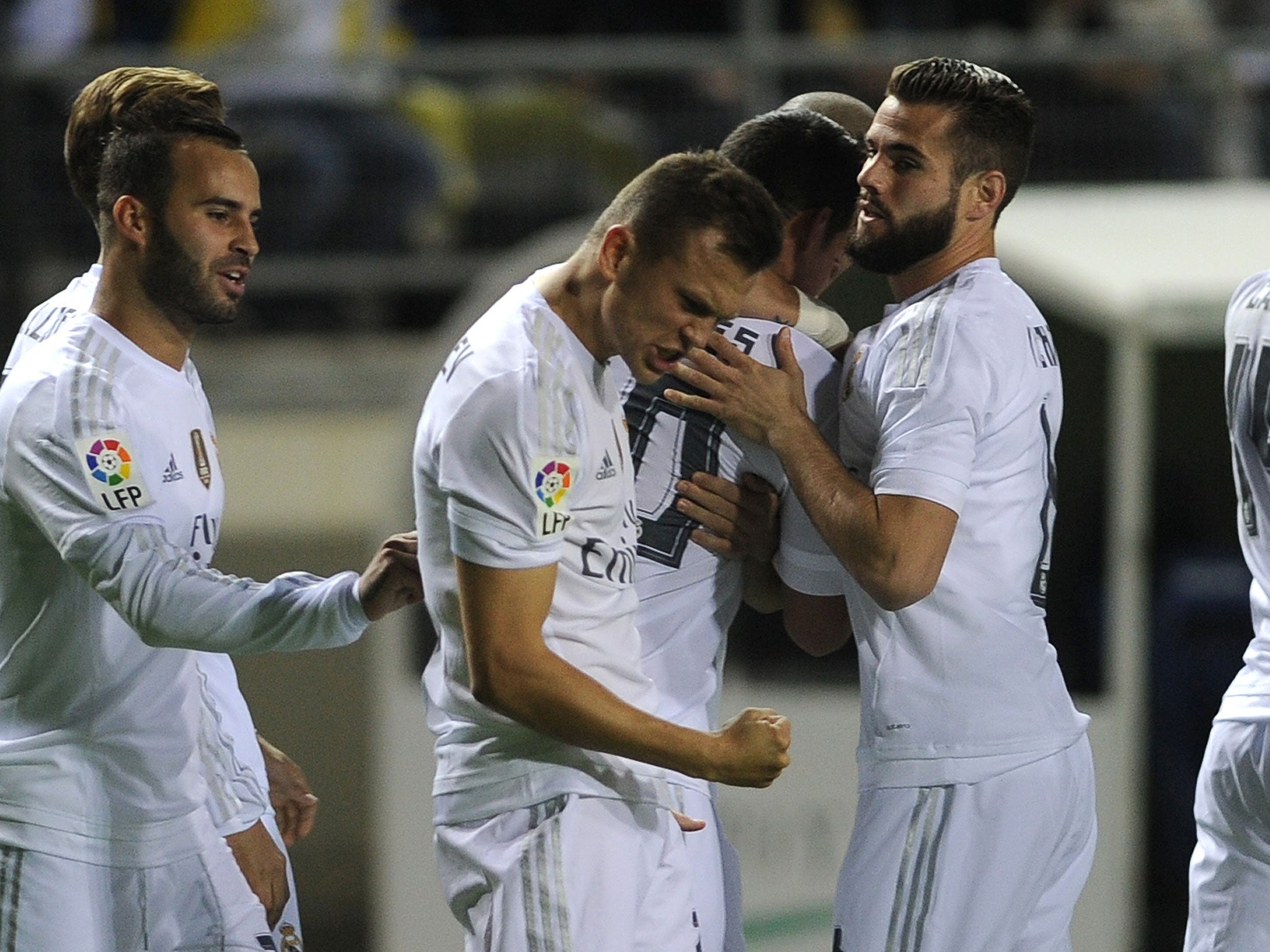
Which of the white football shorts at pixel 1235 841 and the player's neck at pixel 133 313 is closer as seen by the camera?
the player's neck at pixel 133 313

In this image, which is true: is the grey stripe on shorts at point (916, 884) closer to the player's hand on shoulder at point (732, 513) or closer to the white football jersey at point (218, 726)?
the player's hand on shoulder at point (732, 513)

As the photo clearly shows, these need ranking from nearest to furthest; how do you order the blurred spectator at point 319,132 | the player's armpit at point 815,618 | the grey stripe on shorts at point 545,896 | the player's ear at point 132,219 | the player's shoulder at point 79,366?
the grey stripe on shorts at point 545,896 < the player's shoulder at point 79,366 < the player's ear at point 132,219 < the player's armpit at point 815,618 < the blurred spectator at point 319,132

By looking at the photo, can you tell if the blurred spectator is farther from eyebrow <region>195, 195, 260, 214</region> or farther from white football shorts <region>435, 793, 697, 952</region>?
white football shorts <region>435, 793, 697, 952</region>

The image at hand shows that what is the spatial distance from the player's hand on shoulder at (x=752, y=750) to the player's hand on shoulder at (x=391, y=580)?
588mm

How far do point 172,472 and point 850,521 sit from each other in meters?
1.01

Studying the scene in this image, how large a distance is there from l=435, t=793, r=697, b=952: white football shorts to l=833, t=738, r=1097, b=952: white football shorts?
1.01 feet

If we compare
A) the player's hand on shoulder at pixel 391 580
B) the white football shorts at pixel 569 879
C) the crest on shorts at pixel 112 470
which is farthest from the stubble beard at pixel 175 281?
the white football shorts at pixel 569 879

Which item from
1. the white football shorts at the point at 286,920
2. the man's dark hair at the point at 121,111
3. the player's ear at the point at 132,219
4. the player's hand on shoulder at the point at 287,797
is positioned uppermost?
the man's dark hair at the point at 121,111

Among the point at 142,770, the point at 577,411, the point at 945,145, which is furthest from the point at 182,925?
the point at 945,145

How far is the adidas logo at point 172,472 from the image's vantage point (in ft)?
9.84

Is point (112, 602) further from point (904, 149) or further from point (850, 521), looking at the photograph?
point (904, 149)

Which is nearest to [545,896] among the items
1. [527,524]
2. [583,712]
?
[583,712]

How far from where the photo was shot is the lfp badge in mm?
2705

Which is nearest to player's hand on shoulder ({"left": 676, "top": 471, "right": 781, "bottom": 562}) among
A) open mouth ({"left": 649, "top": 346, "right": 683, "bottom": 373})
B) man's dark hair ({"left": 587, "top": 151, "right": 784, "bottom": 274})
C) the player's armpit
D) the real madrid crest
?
the player's armpit
